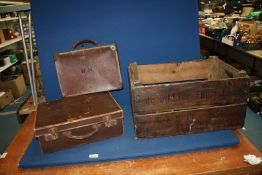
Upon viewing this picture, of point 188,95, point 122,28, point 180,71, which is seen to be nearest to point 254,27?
point 180,71

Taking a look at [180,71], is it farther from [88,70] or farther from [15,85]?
[15,85]

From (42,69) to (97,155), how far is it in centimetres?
67

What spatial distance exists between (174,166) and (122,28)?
32.8 inches

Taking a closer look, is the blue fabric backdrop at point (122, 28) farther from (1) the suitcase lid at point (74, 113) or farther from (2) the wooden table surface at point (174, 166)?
(2) the wooden table surface at point (174, 166)

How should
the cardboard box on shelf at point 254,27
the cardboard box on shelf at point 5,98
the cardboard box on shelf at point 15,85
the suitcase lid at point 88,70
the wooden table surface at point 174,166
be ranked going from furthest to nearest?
Result: 1. the cardboard box on shelf at point 15,85
2. the cardboard box on shelf at point 5,98
3. the cardboard box on shelf at point 254,27
4. the suitcase lid at point 88,70
5. the wooden table surface at point 174,166

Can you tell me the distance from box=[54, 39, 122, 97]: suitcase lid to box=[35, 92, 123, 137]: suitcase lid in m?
0.07

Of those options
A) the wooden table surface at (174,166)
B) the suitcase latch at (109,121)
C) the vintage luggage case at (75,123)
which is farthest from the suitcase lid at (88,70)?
the wooden table surface at (174,166)

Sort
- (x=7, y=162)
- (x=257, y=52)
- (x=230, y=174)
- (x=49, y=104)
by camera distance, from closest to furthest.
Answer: (x=230, y=174) → (x=7, y=162) → (x=49, y=104) → (x=257, y=52)

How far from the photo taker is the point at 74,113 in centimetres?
106

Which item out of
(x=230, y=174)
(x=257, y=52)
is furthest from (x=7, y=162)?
(x=257, y=52)

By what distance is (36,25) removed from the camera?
1.28 metres

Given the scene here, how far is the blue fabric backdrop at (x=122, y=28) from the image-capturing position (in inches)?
50.6

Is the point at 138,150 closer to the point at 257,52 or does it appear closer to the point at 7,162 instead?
the point at 7,162

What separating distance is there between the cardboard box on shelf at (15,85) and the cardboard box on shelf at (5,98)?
0.12 metres
